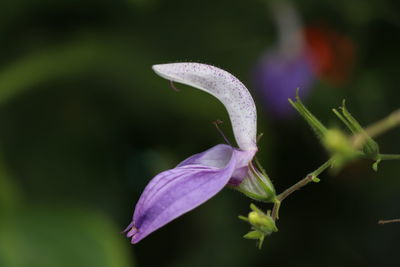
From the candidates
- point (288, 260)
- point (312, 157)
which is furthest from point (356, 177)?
point (288, 260)

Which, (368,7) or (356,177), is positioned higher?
(368,7)

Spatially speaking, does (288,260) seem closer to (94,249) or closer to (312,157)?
(312,157)

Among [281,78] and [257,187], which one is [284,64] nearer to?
[281,78]

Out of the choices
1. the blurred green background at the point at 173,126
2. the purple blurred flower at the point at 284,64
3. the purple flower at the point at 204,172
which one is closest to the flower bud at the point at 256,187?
the purple flower at the point at 204,172

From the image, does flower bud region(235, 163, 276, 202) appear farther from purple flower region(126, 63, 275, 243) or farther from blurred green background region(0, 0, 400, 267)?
blurred green background region(0, 0, 400, 267)

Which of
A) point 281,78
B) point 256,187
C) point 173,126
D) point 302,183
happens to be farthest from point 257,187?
point 281,78

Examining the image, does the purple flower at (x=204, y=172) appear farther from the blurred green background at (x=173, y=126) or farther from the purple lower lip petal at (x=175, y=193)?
the blurred green background at (x=173, y=126)

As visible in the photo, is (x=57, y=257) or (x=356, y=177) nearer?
(x=57, y=257)
